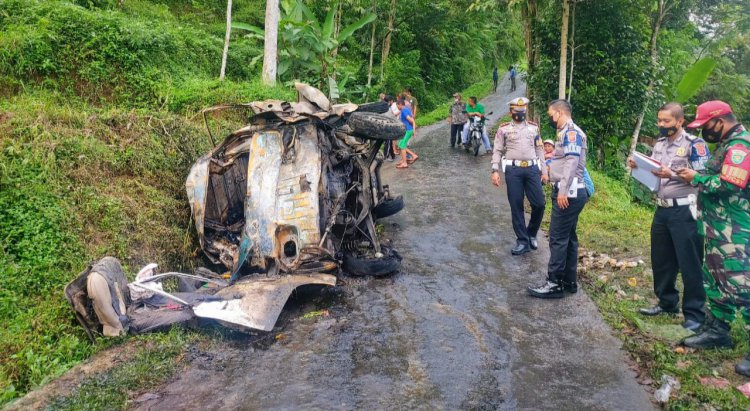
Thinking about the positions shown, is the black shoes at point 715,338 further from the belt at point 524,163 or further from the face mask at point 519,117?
the face mask at point 519,117

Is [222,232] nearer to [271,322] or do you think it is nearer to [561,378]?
[271,322]

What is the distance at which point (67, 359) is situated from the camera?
4.19 metres

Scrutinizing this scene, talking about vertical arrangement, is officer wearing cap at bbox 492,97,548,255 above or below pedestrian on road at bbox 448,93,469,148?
below

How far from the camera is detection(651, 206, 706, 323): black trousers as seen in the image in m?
4.34

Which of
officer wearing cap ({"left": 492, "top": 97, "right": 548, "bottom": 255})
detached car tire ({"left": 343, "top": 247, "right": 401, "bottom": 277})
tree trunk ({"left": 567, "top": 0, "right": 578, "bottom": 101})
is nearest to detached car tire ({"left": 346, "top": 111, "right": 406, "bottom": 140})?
officer wearing cap ({"left": 492, "top": 97, "right": 548, "bottom": 255})

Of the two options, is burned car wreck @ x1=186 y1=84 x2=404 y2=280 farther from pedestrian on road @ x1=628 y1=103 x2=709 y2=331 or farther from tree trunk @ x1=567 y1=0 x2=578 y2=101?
tree trunk @ x1=567 y1=0 x2=578 y2=101

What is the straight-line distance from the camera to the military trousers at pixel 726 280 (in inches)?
151

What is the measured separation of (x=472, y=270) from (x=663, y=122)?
260 centimetres

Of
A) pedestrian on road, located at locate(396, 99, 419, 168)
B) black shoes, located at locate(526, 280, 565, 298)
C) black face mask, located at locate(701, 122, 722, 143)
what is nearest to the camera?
black face mask, located at locate(701, 122, 722, 143)

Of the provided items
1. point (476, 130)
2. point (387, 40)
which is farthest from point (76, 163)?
point (387, 40)

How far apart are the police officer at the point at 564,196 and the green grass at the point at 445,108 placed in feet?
49.3

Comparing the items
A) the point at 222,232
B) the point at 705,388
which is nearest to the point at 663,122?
the point at 705,388

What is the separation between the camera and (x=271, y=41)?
12.5 m

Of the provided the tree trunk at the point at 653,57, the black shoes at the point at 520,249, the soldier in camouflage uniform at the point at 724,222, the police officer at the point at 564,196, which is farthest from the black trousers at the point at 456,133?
the soldier in camouflage uniform at the point at 724,222
